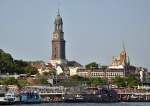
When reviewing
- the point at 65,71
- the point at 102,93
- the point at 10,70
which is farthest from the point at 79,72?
the point at 102,93

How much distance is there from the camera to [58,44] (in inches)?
6703

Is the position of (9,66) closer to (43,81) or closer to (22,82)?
(43,81)

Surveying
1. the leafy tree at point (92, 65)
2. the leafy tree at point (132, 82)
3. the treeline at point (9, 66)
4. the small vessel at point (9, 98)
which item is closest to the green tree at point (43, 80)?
the treeline at point (9, 66)

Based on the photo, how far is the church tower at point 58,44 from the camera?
170000 mm

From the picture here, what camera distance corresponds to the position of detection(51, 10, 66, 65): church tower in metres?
170

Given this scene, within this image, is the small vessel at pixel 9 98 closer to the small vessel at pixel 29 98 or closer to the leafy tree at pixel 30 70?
the small vessel at pixel 29 98

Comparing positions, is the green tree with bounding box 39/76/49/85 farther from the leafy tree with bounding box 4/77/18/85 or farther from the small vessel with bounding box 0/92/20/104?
the small vessel with bounding box 0/92/20/104

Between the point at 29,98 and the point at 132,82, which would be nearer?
the point at 29,98

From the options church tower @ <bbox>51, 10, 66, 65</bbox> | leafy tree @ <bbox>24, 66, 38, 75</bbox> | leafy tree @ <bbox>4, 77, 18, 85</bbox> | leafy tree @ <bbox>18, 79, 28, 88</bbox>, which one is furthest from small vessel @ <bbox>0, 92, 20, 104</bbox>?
church tower @ <bbox>51, 10, 66, 65</bbox>

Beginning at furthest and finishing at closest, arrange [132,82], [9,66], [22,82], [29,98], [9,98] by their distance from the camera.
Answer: [132,82], [9,66], [22,82], [29,98], [9,98]

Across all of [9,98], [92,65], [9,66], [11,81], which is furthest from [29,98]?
[92,65]

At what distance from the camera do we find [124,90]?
127 m

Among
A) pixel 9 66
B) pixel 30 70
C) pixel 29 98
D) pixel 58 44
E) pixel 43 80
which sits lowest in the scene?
pixel 29 98

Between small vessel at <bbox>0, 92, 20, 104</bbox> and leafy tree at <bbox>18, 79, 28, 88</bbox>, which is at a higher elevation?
leafy tree at <bbox>18, 79, 28, 88</bbox>
